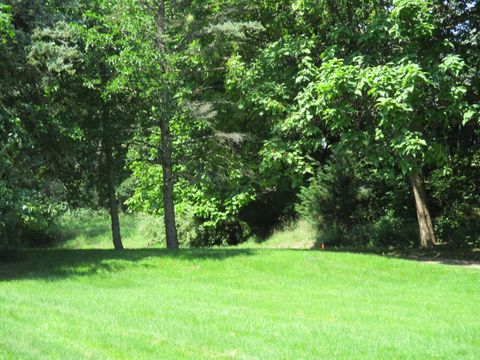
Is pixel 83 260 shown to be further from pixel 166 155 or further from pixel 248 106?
pixel 248 106

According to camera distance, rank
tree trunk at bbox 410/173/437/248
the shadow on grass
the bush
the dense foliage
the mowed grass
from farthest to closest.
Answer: the bush < tree trunk at bbox 410/173/437/248 < the shadow on grass < the dense foliage < the mowed grass

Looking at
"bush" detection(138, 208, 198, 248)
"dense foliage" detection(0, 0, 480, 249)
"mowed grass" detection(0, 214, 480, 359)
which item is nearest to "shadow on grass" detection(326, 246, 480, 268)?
"dense foliage" detection(0, 0, 480, 249)

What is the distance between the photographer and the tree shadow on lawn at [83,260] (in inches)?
557

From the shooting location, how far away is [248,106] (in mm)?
19047

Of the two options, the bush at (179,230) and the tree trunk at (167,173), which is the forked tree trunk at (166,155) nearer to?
the tree trunk at (167,173)

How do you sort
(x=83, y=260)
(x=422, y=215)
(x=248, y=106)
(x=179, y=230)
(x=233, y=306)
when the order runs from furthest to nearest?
(x=179, y=230) → (x=422, y=215) → (x=248, y=106) → (x=83, y=260) → (x=233, y=306)

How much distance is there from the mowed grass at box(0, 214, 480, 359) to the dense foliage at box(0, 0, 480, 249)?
7.80 feet

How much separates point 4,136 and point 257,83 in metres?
7.95

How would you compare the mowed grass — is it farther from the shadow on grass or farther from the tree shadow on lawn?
the shadow on grass

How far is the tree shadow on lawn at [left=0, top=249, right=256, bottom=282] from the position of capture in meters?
14.1

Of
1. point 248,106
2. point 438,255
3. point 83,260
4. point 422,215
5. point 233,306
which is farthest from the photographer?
point 422,215

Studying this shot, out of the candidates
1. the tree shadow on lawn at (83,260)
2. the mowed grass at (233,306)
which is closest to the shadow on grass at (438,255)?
the mowed grass at (233,306)

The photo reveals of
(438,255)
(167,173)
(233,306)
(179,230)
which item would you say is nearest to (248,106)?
(167,173)

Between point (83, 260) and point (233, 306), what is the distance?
21.3 ft
